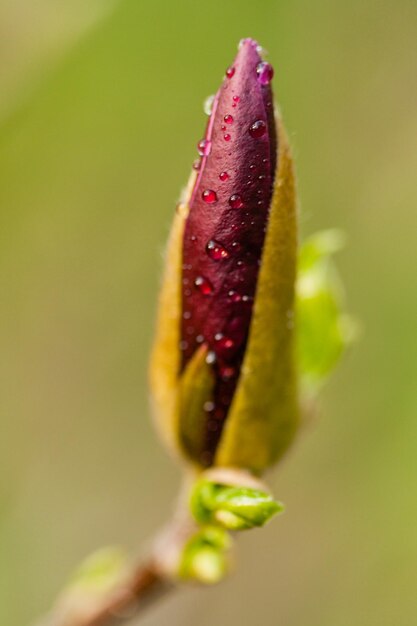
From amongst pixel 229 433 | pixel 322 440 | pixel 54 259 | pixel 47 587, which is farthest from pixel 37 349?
pixel 229 433

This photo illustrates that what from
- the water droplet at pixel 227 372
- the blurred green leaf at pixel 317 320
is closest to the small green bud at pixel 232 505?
the water droplet at pixel 227 372

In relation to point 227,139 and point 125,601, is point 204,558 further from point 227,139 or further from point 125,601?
point 227,139

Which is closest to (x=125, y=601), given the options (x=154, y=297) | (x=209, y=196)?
(x=209, y=196)

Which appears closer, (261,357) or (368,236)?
(261,357)

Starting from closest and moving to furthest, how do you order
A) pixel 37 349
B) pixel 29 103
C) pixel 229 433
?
pixel 229 433 → pixel 29 103 → pixel 37 349

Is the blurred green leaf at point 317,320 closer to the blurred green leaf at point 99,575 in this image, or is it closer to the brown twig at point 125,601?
the brown twig at point 125,601

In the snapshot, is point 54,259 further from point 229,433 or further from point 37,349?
point 229,433
